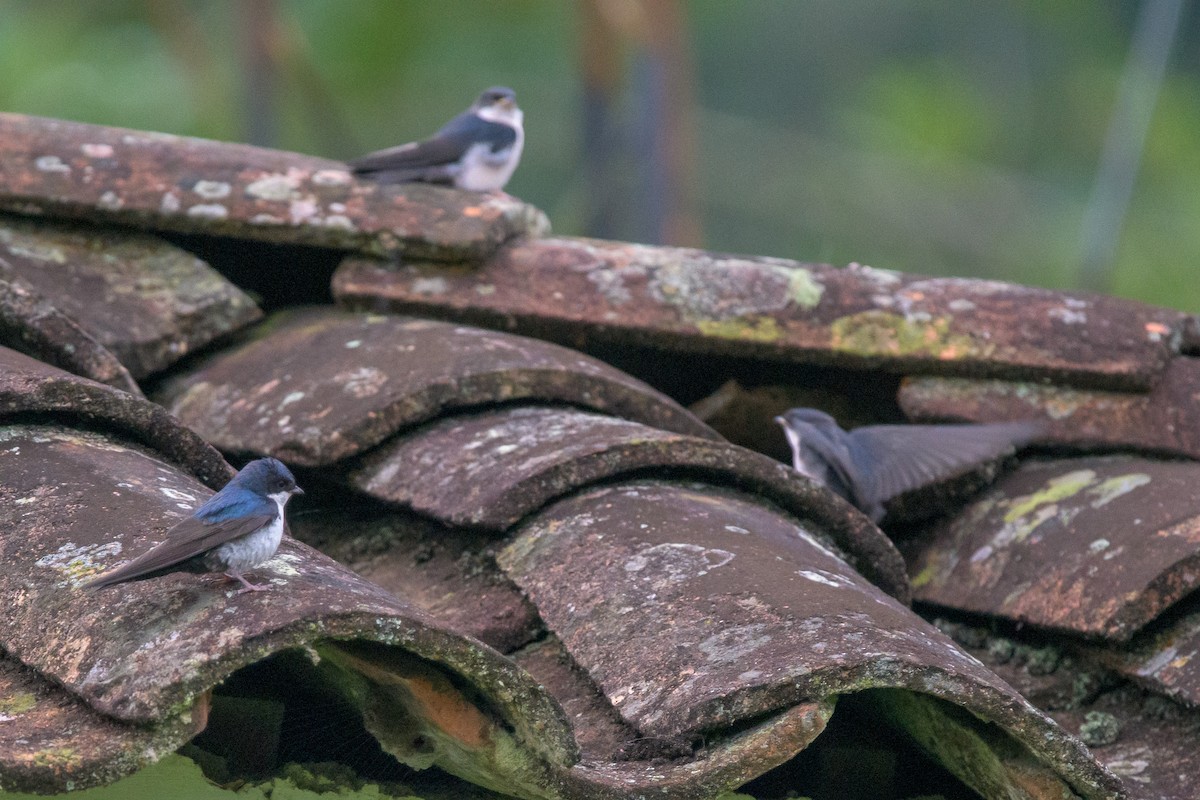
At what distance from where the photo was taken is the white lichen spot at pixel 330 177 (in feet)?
12.7

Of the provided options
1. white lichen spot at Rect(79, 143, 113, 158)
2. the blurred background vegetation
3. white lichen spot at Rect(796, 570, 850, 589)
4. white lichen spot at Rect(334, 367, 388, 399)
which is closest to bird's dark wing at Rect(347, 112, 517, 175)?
white lichen spot at Rect(79, 143, 113, 158)

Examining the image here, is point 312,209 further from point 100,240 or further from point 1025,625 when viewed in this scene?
point 1025,625

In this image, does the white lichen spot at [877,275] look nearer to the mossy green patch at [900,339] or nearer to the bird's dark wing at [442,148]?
the mossy green patch at [900,339]

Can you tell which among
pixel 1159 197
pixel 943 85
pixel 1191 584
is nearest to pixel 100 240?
pixel 1191 584

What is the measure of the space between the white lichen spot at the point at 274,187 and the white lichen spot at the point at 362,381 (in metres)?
0.75

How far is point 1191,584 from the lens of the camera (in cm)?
273

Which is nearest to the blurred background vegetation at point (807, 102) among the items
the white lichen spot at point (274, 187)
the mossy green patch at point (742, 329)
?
the white lichen spot at point (274, 187)

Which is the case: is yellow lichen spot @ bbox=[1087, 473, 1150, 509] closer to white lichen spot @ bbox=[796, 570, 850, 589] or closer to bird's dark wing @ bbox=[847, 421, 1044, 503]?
bird's dark wing @ bbox=[847, 421, 1044, 503]

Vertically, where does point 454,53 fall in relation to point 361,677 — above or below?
below

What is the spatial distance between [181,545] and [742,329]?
1.84 meters

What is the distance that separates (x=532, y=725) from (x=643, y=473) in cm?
94

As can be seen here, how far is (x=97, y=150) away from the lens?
386 cm

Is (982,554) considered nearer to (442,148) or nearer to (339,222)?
(339,222)

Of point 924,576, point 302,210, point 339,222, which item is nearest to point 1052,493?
point 924,576
